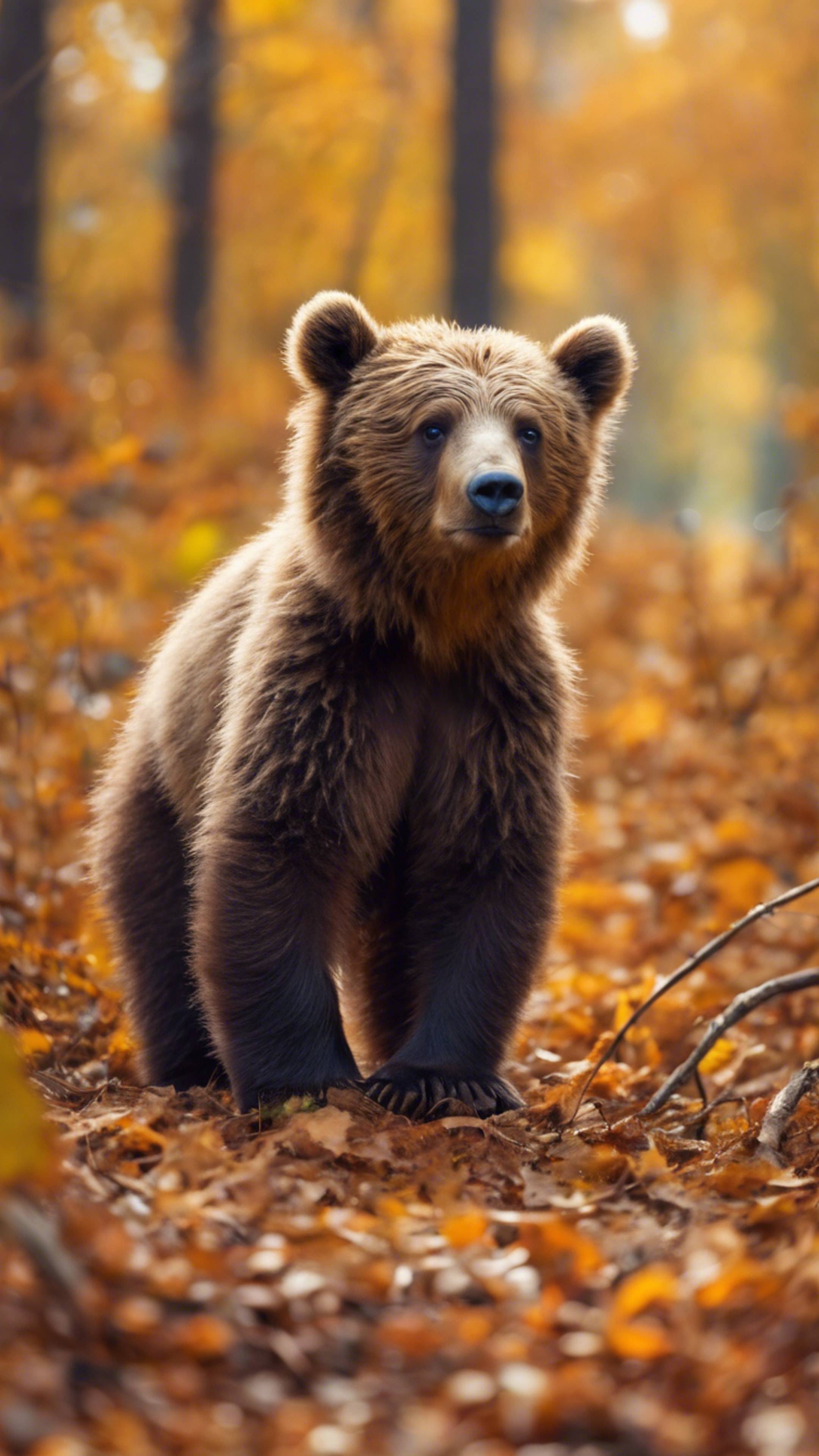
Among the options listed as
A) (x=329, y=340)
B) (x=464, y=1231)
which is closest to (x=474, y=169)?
(x=329, y=340)

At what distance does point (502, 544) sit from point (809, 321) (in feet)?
65.0

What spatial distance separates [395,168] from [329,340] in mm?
15239

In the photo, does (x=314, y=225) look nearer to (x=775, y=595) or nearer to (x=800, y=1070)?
(x=775, y=595)

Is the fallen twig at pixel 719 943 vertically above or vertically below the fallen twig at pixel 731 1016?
above

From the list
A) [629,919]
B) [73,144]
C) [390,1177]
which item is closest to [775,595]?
[629,919]

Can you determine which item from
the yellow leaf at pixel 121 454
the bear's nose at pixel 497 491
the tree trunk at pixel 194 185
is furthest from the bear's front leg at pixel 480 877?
the tree trunk at pixel 194 185

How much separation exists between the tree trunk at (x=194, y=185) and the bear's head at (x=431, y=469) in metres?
11.7

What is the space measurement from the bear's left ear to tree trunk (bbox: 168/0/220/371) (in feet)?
37.9

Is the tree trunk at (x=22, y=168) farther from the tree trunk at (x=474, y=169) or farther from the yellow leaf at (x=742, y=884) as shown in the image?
the yellow leaf at (x=742, y=884)

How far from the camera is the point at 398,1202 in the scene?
3621 mm

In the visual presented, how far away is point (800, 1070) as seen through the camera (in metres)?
4.26

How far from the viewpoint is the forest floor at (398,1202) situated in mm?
2641

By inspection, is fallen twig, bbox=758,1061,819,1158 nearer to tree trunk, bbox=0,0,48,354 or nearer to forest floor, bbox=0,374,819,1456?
forest floor, bbox=0,374,819,1456

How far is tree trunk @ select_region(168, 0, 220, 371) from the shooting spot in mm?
15609
